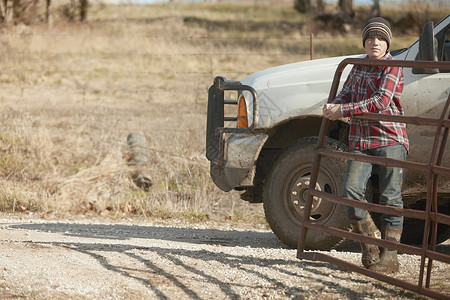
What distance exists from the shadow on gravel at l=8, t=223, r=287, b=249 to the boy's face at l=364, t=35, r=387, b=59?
7.72ft

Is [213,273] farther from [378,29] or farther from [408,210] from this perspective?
[378,29]

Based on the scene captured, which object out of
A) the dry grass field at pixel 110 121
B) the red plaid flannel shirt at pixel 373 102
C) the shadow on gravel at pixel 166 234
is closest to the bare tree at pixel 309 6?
the dry grass field at pixel 110 121

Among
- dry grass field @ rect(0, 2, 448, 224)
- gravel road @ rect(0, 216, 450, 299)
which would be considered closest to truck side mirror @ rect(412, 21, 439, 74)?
gravel road @ rect(0, 216, 450, 299)

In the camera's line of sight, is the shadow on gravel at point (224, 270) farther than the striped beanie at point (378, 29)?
No

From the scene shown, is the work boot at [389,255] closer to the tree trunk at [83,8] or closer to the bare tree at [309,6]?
the tree trunk at [83,8]

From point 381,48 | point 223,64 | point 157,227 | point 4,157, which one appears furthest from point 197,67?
point 381,48

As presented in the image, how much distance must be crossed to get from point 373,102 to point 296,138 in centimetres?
146

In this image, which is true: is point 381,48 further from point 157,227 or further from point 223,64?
point 223,64

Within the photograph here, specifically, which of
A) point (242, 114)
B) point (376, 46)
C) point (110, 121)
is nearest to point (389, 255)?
point (376, 46)

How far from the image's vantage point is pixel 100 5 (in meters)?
29.4

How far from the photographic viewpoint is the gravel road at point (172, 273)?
4.66 m

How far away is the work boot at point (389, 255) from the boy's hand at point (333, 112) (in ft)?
2.78

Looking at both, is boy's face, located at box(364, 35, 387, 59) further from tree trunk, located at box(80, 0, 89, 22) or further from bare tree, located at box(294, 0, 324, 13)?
bare tree, located at box(294, 0, 324, 13)

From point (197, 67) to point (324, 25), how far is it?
10.9 m
